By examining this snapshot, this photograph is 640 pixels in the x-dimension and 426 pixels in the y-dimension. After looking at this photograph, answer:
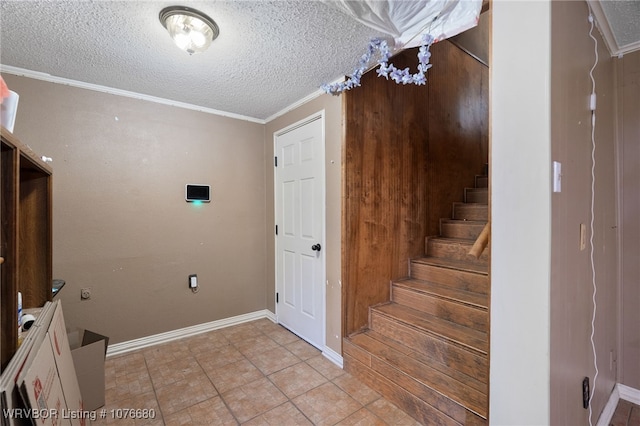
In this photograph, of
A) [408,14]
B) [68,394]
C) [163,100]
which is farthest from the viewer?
[163,100]

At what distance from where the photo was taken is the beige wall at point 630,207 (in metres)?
1.92

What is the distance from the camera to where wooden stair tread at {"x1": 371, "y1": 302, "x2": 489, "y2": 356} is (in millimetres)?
1793

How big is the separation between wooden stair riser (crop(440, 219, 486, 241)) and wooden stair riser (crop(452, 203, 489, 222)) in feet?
0.51

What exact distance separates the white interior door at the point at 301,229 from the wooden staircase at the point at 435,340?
0.57m

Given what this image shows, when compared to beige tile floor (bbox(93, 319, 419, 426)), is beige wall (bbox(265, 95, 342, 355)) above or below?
above

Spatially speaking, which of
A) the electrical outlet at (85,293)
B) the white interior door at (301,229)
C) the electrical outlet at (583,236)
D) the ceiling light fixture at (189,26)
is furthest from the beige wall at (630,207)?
the electrical outlet at (85,293)

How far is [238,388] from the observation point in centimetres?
204

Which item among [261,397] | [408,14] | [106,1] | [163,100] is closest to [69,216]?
[163,100]

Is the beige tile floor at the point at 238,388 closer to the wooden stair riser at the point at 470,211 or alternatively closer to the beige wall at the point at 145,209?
the beige wall at the point at 145,209

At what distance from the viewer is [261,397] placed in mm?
1950

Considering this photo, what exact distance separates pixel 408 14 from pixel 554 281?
1.36 m

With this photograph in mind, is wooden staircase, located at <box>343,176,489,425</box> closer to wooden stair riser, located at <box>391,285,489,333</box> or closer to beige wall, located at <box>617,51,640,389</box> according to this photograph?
wooden stair riser, located at <box>391,285,489,333</box>

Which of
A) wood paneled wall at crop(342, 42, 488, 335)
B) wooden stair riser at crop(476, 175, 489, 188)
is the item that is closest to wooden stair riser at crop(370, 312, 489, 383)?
wood paneled wall at crop(342, 42, 488, 335)

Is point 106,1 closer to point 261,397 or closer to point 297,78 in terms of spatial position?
point 297,78
